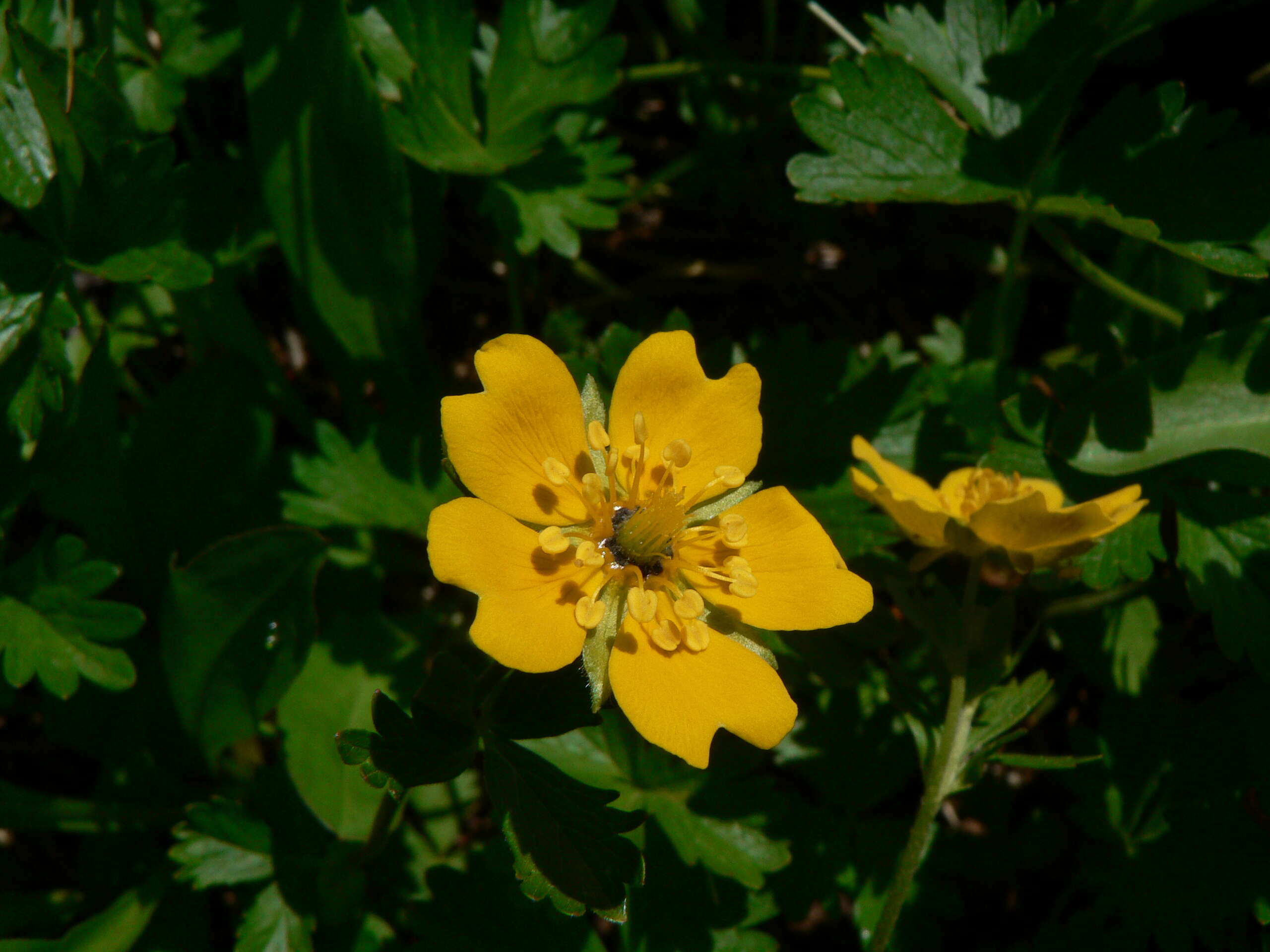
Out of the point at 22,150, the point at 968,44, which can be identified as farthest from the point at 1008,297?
the point at 22,150

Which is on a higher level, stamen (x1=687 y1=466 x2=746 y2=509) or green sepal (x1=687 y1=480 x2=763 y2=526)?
stamen (x1=687 y1=466 x2=746 y2=509)

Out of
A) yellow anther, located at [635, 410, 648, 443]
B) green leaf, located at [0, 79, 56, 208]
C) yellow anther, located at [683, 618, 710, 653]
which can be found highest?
green leaf, located at [0, 79, 56, 208]

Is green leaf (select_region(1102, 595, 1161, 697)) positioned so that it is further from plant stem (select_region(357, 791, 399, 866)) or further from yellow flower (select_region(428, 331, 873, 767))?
plant stem (select_region(357, 791, 399, 866))

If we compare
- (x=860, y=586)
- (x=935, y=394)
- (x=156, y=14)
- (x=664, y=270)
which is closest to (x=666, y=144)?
(x=664, y=270)

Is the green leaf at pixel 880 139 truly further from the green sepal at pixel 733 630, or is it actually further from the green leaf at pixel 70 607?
the green leaf at pixel 70 607

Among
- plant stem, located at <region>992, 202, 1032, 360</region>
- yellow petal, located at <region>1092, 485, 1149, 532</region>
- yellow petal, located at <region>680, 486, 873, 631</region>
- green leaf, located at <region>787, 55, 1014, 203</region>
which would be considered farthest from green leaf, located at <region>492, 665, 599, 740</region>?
plant stem, located at <region>992, 202, 1032, 360</region>

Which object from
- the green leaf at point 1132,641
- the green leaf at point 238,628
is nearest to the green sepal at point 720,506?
the green leaf at point 238,628

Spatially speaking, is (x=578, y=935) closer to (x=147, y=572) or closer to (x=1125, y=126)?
(x=147, y=572)
